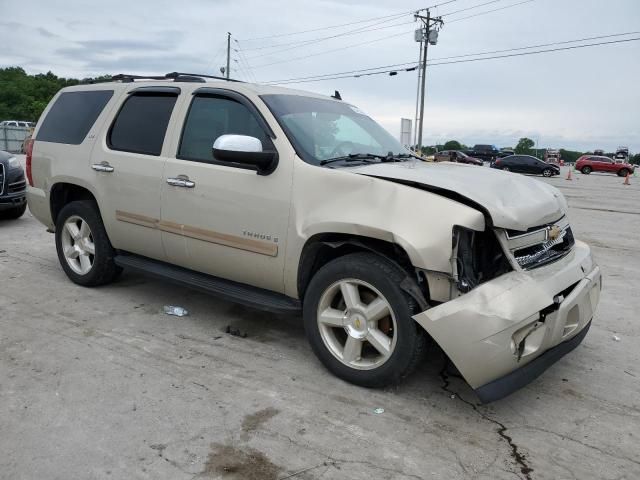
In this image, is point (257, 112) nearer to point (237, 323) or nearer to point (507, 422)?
point (237, 323)

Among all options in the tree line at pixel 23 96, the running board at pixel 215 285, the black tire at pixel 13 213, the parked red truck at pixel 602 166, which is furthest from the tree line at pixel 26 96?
the running board at pixel 215 285

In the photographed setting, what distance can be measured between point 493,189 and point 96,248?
11.7 ft

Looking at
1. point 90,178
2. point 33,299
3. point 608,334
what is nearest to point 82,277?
point 33,299

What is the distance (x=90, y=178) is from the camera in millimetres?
4836

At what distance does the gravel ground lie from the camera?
2.60 metres

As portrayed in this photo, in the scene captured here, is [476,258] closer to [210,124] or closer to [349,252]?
[349,252]

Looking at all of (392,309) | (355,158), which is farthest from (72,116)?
(392,309)

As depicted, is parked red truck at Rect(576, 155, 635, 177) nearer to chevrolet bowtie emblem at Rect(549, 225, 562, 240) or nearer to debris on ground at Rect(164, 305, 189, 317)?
chevrolet bowtie emblem at Rect(549, 225, 562, 240)

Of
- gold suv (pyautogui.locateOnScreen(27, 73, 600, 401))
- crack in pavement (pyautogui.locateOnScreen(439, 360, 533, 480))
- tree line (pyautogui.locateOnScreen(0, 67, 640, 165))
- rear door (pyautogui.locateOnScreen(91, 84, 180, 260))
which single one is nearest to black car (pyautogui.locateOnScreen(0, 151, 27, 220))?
gold suv (pyautogui.locateOnScreen(27, 73, 600, 401))

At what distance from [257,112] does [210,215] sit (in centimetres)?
80

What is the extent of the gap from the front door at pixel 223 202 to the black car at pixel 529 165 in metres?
35.9

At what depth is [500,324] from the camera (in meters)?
2.76

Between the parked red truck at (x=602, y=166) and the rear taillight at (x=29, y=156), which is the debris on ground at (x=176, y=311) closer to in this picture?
the rear taillight at (x=29, y=156)

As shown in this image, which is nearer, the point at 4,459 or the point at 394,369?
the point at 4,459
